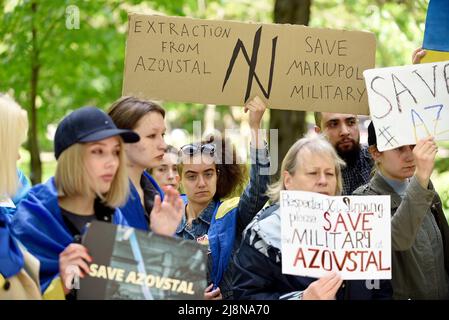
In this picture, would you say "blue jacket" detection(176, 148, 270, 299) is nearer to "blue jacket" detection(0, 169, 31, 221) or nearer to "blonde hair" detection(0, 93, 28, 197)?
"blue jacket" detection(0, 169, 31, 221)

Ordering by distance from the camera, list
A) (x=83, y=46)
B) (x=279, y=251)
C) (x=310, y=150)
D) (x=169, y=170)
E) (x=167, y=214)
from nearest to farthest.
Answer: (x=167, y=214) < (x=279, y=251) < (x=310, y=150) < (x=169, y=170) < (x=83, y=46)

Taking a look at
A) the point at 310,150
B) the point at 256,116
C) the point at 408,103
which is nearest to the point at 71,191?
the point at 310,150

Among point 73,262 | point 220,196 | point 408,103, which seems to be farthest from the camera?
point 220,196

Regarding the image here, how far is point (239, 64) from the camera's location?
481 cm

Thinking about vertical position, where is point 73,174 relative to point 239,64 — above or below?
below

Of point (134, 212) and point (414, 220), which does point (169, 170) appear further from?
point (414, 220)

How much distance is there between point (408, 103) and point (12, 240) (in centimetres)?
208

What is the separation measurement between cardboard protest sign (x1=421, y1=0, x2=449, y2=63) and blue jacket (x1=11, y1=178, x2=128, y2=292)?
238cm

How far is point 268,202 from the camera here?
4.57 meters

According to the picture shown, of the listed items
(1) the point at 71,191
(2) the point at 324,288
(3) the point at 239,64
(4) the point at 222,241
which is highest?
(3) the point at 239,64

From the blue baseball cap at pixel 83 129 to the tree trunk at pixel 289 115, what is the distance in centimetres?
611

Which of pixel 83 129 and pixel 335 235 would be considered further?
pixel 335 235

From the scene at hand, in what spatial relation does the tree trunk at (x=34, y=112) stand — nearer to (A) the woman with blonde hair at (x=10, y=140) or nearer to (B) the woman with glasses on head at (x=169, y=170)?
(B) the woman with glasses on head at (x=169, y=170)

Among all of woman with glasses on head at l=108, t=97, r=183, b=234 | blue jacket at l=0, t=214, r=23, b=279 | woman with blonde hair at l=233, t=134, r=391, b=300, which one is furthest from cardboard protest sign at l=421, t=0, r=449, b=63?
blue jacket at l=0, t=214, r=23, b=279
